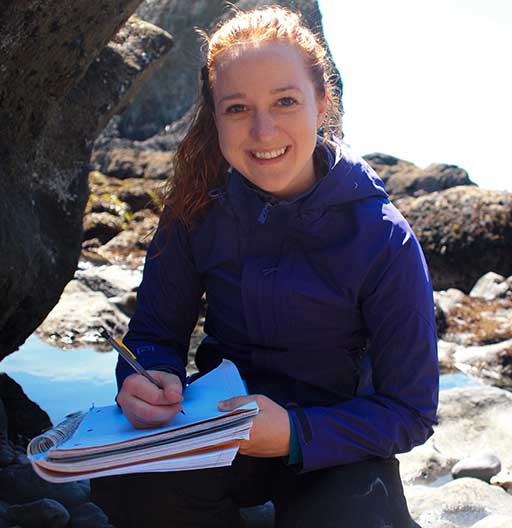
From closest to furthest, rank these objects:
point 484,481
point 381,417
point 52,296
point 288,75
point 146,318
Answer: point 381,417, point 288,75, point 146,318, point 484,481, point 52,296

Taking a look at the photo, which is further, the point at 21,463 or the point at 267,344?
the point at 21,463

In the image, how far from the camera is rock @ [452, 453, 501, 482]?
13.2ft

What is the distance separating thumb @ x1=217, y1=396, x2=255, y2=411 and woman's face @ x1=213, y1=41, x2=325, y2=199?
78 centimetres

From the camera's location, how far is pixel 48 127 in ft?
13.9

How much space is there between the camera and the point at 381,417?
7.70ft

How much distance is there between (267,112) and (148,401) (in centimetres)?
95

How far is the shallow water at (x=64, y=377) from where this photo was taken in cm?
472

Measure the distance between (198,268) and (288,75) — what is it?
27.6 inches

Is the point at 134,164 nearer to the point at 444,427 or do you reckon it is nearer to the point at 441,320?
the point at 441,320

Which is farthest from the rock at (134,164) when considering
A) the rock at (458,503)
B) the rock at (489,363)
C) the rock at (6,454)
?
the rock at (458,503)

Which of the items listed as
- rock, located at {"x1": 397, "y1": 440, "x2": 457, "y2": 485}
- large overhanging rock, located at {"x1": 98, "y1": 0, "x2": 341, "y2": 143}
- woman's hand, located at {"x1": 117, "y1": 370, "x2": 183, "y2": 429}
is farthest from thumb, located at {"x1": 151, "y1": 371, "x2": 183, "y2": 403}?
large overhanging rock, located at {"x1": 98, "y1": 0, "x2": 341, "y2": 143}

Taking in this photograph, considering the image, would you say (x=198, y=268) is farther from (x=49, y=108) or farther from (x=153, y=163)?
(x=153, y=163)

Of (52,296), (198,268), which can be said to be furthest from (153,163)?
(198,268)

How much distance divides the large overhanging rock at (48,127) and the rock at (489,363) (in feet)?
9.99
